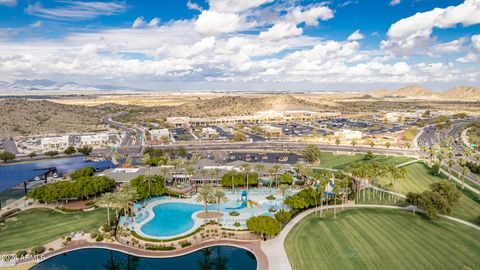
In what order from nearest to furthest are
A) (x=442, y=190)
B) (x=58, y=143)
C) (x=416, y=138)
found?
1. (x=442, y=190)
2. (x=58, y=143)
3. (x=416, y=138)

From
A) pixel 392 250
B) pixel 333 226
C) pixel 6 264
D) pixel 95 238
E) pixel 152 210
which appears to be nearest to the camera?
pixel 6 264

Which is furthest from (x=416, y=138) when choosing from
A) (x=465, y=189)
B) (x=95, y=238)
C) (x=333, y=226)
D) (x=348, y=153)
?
(x=95, y=238)

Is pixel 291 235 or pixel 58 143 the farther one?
pixel 58 143

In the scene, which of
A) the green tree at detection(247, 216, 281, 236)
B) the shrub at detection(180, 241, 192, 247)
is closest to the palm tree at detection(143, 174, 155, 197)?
the shrub at detection(180, 241, 192, 247)

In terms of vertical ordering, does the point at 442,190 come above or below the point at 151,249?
above

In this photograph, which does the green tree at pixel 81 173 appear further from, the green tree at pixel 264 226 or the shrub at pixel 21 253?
the green tree at pixel 264 226

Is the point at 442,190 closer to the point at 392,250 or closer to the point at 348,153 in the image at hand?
the point at 392,250

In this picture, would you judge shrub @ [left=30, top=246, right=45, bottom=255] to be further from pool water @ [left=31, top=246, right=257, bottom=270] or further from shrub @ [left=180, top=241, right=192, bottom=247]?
shrub @ [left=180, top=241, right=192, bottom=247]

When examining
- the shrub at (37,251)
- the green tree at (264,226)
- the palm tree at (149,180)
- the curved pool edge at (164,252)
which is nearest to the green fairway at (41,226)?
the shrub at (37,251)
